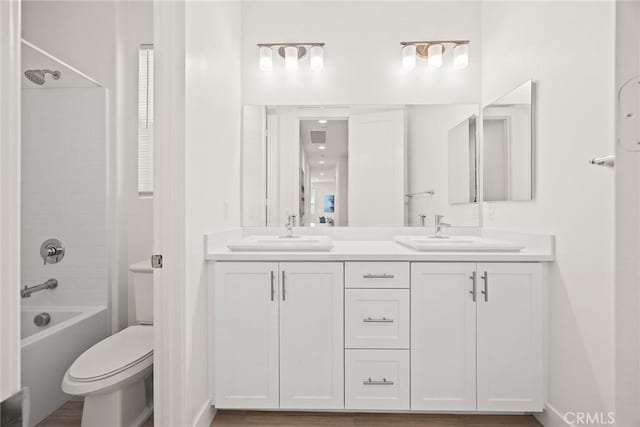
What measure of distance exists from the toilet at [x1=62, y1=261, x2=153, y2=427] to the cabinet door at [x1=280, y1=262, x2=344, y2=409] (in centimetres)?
67

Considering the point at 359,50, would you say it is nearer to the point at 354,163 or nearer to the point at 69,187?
the point at 354,163

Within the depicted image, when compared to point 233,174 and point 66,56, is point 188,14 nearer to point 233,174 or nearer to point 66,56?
point 233,174

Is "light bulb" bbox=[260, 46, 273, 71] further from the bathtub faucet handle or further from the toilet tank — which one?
the bathtub faucet handle

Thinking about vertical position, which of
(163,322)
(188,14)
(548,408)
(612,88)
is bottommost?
(548,408)

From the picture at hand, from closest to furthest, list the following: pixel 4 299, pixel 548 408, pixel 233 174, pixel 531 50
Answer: pixel 4 299, pixel 548 408, pixel 531 50, pixel 233 174

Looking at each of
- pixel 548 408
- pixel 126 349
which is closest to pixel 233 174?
pixel 126 349

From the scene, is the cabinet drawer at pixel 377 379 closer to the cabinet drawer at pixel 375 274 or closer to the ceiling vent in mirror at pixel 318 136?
the cabinet drawer at pixel 375 274

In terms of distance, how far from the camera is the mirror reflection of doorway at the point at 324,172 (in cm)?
254

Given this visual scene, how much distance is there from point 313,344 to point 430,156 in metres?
1.51

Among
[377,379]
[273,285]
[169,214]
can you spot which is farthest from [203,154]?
[377,379]

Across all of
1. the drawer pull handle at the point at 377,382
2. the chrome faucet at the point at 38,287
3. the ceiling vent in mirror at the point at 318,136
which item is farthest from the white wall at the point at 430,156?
the chrome faucet at the point at 38,287

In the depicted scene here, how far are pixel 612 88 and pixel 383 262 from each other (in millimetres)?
1153

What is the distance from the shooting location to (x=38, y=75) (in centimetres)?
221

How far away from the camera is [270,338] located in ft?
5.98
